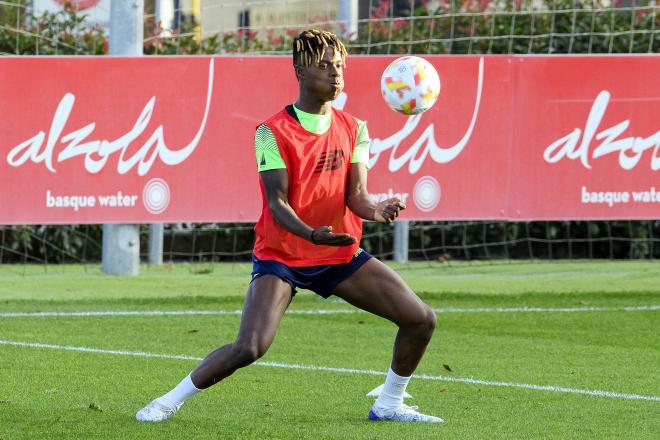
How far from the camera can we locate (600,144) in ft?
47.0

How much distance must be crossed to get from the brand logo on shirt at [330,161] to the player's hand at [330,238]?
0.52 meters

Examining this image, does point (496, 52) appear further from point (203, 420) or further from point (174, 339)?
point (203, 420)

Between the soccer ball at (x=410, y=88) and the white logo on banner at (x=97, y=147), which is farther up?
the soccer ball at (x=410, y=88)

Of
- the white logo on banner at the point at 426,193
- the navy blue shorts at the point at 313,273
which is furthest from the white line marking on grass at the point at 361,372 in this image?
the white logo on banner at the point at 426,193

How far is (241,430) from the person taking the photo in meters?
7.21

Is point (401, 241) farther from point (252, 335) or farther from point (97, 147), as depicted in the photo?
point (252, 335)

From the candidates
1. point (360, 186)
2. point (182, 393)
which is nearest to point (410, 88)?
point (360, 186)

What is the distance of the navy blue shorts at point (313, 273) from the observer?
7.16 m

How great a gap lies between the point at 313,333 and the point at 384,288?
156 inches

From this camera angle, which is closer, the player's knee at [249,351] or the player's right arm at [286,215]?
the player's right arm at [286,215]

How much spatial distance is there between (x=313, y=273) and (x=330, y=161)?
0.55m

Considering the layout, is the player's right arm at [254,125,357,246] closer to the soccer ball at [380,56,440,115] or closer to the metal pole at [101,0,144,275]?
the soccer ball at [380,56,440,115]

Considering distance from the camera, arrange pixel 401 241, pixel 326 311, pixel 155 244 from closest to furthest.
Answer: pixel 326 311
pixel 155 244
pixel 401 241

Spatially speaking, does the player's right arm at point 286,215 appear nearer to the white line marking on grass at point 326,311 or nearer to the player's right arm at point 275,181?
the player's right arm at point 275,181
